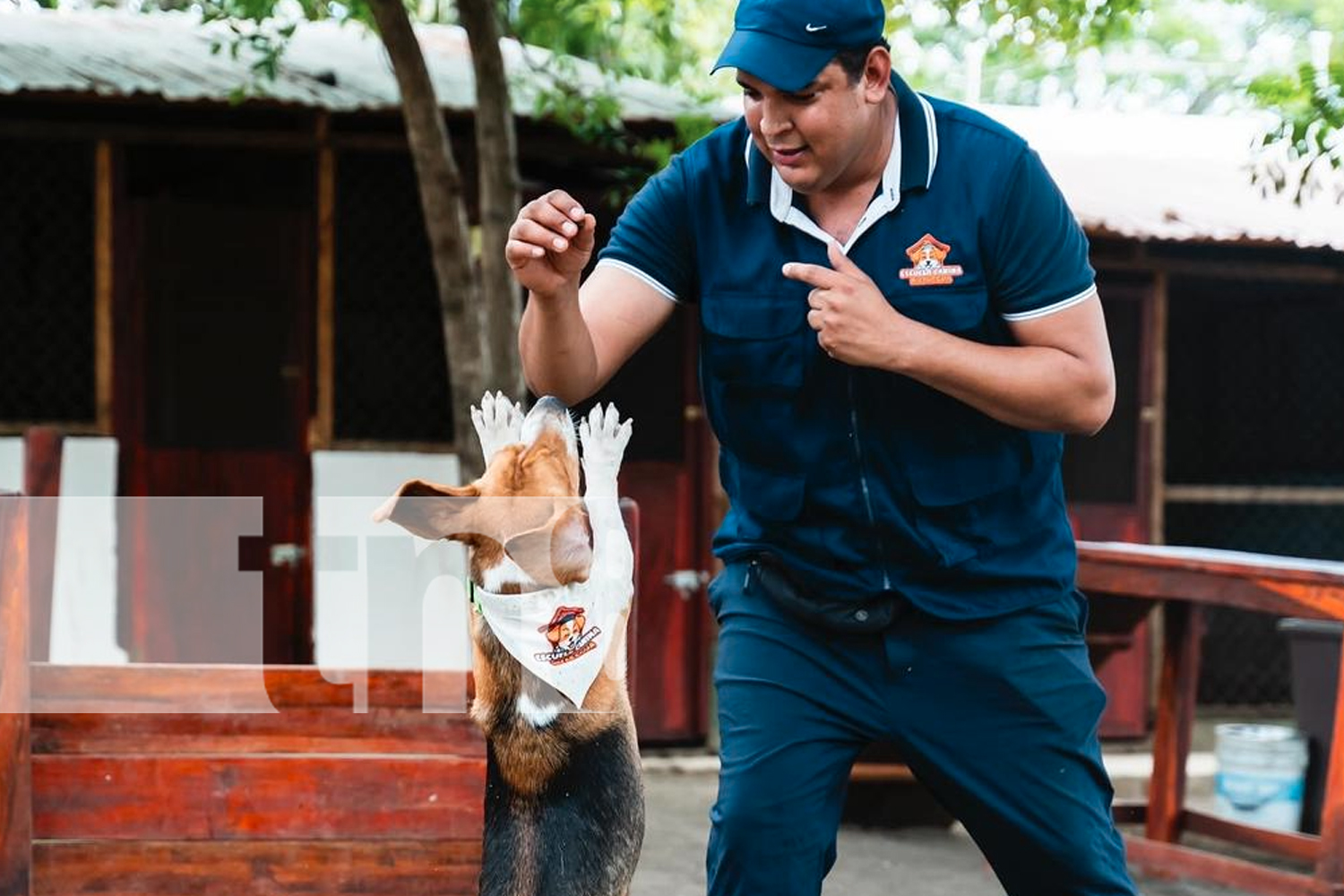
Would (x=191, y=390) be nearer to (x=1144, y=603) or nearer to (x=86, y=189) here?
(x=86, y=189)

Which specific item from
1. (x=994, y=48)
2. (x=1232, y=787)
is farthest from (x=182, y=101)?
(x=1232, y=787)

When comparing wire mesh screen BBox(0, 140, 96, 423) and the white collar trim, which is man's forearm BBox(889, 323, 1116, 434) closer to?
the white collar trim

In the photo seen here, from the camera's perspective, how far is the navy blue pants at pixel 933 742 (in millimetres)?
2781

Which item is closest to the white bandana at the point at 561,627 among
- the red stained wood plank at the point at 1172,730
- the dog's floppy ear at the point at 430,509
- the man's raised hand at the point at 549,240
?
the dog's floppy ear at the point at 430,509

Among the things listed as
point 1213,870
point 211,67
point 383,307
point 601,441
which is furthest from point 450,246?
point 601,441

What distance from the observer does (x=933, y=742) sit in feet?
9.29

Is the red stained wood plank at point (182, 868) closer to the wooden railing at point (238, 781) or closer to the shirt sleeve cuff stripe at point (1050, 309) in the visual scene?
the wooden railing at point (238, 781)

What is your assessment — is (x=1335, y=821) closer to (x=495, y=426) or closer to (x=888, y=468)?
(x=888, y=468)

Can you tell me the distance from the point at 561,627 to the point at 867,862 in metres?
3.60

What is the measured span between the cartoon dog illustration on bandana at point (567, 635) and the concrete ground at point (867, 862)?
2908 millimetres

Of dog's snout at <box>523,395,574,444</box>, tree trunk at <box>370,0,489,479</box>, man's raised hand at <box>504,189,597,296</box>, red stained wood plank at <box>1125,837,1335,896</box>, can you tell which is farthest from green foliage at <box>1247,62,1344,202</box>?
man's raised hand at <box>504,189,597,296</box>

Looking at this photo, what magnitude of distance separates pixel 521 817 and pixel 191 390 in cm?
562

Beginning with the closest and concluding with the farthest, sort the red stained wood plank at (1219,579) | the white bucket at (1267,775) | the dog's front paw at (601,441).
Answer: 1. the dog's front paw at (601,441)
2. the red stained wood plank at (1219,579)
3. the white bucket at (1267,775)

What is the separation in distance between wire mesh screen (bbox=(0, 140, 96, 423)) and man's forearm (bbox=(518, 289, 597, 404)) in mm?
6036
